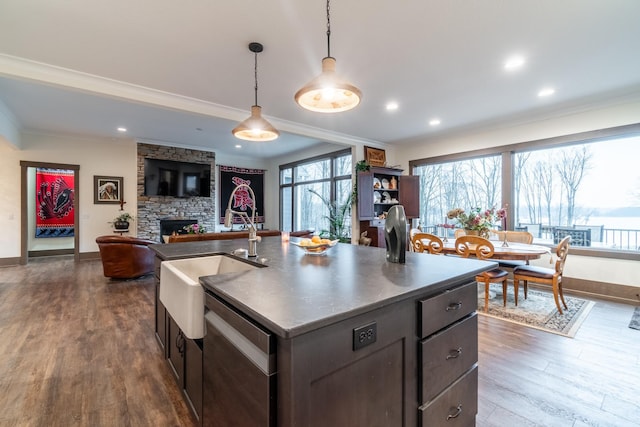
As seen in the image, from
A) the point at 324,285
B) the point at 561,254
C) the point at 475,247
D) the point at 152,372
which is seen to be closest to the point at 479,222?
the point at 475,247

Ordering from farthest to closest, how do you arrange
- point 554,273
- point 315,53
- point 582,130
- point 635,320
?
1. point 582,130
2. point 554,273
3. point 635,320
4. point 315,53

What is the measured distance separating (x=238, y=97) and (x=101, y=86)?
1540 mm

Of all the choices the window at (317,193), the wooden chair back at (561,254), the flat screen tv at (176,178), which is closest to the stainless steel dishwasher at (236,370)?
the wooden chair back at (561,254)

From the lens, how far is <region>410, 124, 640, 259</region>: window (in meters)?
3.92

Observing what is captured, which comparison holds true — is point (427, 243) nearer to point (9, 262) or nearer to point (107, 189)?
point (107, 189)

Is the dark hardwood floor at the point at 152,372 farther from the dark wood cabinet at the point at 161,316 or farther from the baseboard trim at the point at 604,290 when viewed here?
the baseboard trim at the point at 604,290

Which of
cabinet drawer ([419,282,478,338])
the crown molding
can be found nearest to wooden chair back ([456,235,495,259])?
cabinet drawer ([419,282,478,338])

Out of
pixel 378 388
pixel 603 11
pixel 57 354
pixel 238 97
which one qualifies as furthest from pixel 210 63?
pixel 603 11

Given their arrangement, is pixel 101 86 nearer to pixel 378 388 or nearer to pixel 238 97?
pixel 238 97

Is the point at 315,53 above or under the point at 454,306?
above

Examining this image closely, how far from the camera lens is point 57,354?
2408 mm

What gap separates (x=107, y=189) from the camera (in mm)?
6797

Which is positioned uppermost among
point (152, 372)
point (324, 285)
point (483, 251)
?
point (324, 285)

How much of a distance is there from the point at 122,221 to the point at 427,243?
6.74 m
